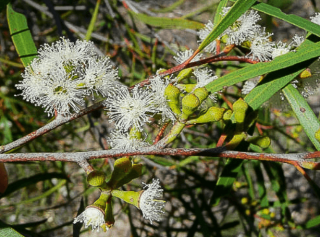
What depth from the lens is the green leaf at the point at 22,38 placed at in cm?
88

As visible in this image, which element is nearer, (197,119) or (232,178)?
Result: (197,119)

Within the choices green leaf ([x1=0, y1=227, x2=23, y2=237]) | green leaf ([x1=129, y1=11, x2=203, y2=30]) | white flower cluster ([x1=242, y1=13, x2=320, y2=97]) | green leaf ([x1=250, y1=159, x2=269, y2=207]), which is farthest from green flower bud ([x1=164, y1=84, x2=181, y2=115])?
green leaf ([x1=250, y1=159, x2=269, y2=207])

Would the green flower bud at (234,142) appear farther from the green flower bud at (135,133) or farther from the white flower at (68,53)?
the white flower at (68,53)

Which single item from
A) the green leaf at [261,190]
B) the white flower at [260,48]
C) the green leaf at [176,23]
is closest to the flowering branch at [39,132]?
the white flower at [260,48]

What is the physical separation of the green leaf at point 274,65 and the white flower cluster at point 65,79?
0.92ft

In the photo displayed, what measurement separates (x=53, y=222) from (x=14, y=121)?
951mm

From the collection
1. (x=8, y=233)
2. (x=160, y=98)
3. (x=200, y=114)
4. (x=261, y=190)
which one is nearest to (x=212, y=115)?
(x=200, y=114)

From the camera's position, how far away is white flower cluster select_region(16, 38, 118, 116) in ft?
2.44

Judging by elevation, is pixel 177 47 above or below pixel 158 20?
below

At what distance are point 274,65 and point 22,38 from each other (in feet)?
2.33

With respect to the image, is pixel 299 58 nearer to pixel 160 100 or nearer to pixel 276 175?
pixel 160 100

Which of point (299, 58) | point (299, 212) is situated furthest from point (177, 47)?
point (299, 212)

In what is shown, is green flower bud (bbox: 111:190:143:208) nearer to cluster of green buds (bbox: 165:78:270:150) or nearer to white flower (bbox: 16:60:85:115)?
cluster of green buds (bbox: 165:78:270:150)

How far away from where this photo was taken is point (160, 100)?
736 mm
